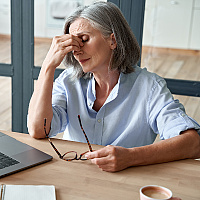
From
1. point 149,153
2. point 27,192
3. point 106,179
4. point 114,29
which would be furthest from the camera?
point 114,29

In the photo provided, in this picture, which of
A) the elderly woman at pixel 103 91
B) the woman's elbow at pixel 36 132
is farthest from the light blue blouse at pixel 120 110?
the woman's elbow at pixel 36 132

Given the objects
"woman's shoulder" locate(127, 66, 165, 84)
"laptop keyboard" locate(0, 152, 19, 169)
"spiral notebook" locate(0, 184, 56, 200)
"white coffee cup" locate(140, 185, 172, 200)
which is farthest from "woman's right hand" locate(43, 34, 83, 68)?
"white coffee cup" locate(140, 185, 172, 200)

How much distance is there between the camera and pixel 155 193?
99cm

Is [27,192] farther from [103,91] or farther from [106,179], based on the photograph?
[103,91]

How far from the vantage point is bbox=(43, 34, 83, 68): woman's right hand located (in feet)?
5.47

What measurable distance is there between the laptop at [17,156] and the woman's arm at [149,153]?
0.20 meters

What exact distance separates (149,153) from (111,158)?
0.16 meters

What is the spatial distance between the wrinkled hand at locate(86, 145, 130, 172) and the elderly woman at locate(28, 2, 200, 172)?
1.04 ft

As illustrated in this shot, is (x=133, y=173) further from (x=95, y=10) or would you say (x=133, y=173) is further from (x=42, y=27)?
(x=42, y=27)

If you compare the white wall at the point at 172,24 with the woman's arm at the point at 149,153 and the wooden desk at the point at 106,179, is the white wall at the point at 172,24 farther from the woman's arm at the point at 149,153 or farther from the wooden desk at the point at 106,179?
the wooden desk at the point at 106,179

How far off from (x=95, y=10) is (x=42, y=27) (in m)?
1.12

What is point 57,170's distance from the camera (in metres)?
1.30

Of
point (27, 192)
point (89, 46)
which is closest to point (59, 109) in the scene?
point (89, 46)

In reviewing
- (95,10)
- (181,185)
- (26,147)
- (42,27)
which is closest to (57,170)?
(26,147)
